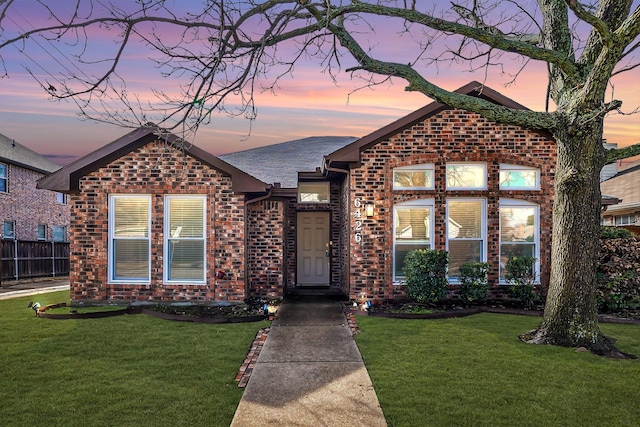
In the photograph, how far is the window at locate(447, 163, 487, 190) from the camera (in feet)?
35.5

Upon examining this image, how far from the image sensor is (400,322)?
8.73 m

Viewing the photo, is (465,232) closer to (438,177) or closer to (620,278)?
(438,177)

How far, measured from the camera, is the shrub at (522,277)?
10.2 metres

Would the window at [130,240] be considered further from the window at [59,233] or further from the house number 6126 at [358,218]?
the window at [59,233]

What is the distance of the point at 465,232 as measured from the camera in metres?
10.8

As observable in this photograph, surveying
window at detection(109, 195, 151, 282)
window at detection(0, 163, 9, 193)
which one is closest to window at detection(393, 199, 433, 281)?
window at detection(109, 195, 151, 282)

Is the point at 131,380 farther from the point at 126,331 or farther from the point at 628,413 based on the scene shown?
the point at 628,413

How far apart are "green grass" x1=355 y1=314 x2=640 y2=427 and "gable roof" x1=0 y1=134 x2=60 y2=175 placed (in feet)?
65.0

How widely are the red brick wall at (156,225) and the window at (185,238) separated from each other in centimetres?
16

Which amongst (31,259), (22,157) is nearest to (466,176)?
(31,259)

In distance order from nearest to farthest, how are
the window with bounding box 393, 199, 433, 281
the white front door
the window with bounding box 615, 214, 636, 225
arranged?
1. the window with bounding box 393, 199, 433, 281
2. the white front door
3. the window with bounding box 615, 214, 636, 225

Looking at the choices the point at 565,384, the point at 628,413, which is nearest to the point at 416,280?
the point at 565,384

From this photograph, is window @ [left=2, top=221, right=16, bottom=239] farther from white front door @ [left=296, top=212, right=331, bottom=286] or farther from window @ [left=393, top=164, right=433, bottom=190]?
window @ [left=393, top=164, right=433, bottom=190]

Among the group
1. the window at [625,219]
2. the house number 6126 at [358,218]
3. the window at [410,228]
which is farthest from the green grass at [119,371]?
the window at [625,219]
